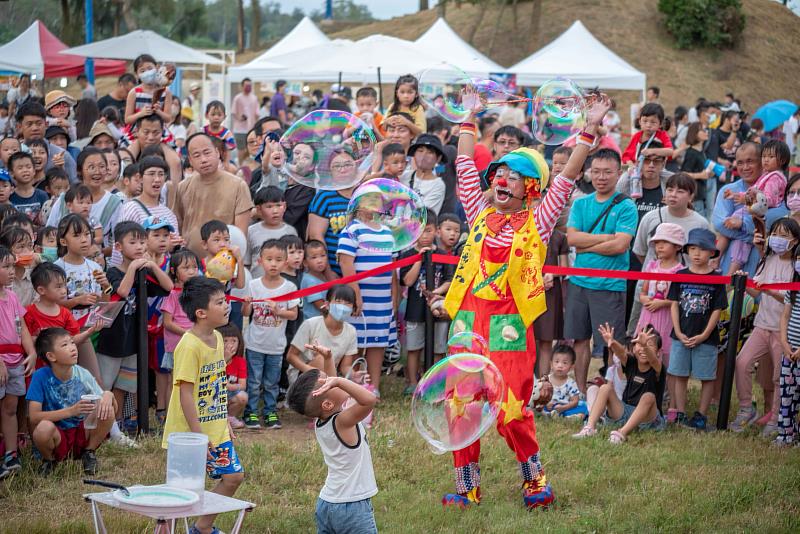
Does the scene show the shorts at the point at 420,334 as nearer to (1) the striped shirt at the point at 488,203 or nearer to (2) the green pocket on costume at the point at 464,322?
(1) the striped shirt at the point at 488,203

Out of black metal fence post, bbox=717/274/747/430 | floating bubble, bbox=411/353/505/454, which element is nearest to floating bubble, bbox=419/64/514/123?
floating bubble, bbox=411/353/505/454

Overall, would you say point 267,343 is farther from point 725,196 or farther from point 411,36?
point 411,36

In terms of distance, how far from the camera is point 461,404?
4.94m

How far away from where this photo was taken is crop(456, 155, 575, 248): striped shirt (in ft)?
18.0

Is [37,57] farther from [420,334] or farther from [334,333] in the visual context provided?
[334,333]

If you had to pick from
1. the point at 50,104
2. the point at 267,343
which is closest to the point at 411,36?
the point at 50,104

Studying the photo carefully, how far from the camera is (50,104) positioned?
10.0m

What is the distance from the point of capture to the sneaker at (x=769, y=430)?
7.15 metres

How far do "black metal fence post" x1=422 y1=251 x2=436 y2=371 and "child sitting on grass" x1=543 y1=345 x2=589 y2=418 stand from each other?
101cm

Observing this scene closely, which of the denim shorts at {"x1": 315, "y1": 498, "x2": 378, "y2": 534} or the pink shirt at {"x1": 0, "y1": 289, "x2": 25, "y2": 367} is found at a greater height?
the pink shirt at {"x1": 0, "y1": 289, "x2": 25, "y2": 367}

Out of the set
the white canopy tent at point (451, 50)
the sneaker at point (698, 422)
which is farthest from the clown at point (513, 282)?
the white canopy tent at point (451, 50)

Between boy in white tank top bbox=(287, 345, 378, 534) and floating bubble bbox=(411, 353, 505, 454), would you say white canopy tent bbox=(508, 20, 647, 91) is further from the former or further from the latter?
boy in white tank top bbox=(287, 345, 378, 534)

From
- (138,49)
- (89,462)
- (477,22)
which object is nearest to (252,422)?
(89,462)

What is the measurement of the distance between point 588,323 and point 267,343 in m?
2.62
